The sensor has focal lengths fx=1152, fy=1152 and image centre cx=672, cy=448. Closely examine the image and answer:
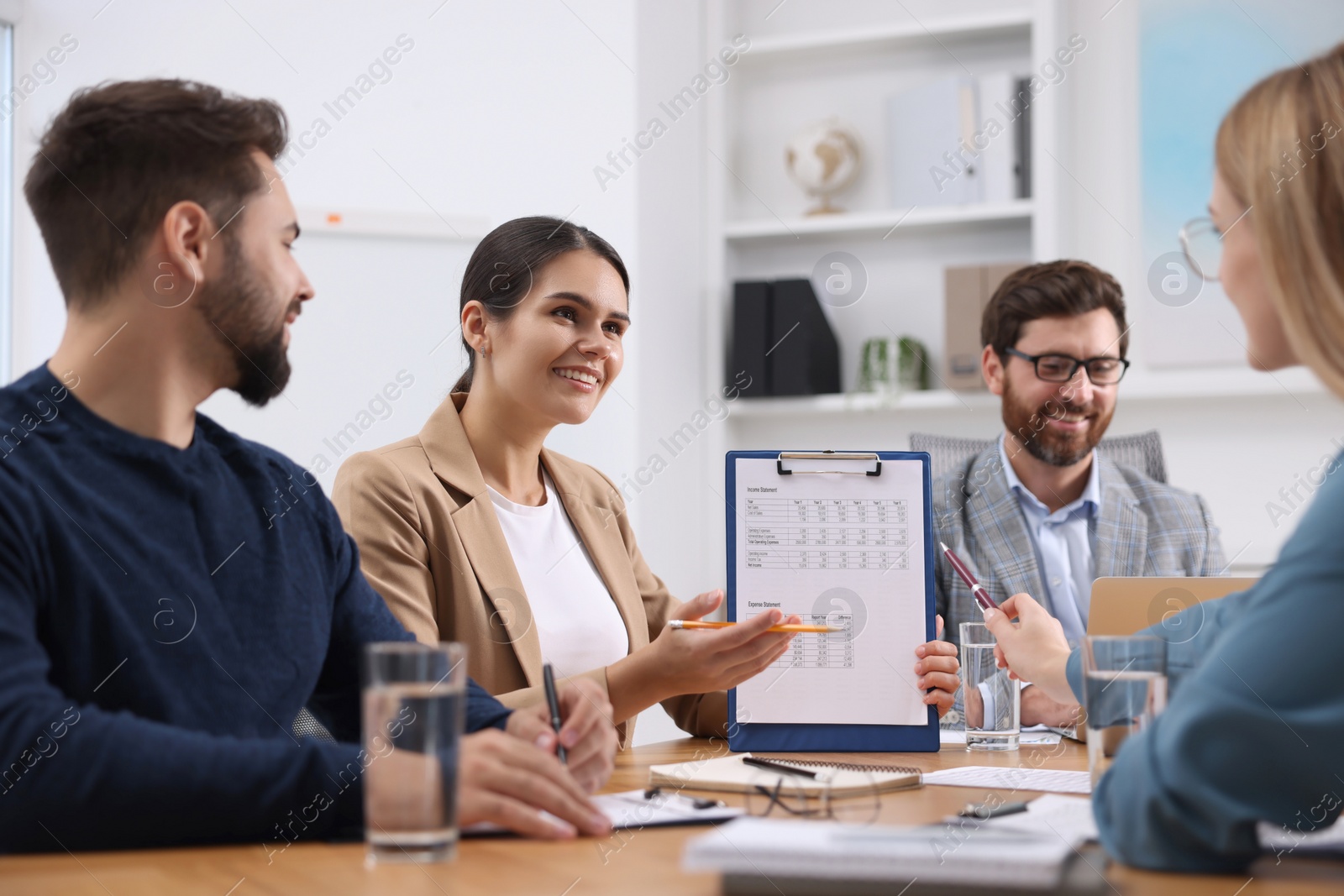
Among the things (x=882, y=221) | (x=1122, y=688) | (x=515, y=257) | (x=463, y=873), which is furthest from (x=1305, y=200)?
(x=882, y=221)

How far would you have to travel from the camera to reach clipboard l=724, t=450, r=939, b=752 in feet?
5.06

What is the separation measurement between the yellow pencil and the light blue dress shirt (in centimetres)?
94

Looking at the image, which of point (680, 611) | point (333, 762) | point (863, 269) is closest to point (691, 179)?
point (863, 269)

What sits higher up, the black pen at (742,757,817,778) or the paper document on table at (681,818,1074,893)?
the paper document on table at (681,818,1074,893)

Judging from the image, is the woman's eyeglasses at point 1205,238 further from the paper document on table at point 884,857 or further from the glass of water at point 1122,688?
the paper document on table at point 884,857

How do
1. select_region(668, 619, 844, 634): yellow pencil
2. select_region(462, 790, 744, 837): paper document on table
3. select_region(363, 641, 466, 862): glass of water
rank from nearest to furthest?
select_region(363, 641, 466, 862): glass of water < select_region(462, 790, 744, 837): paper document on table < select_region(668, 619, 844, 634): yellow pencil

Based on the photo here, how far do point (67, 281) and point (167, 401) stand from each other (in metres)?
0.15

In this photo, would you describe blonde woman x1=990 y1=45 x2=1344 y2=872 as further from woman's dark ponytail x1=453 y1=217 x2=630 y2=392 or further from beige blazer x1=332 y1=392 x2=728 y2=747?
woman's dark ponytail x1=453 y1=217 x2=630 y2=392

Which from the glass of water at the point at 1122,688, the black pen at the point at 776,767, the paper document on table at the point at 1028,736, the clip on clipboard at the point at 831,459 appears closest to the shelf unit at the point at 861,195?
the paper document on table at the point at 1028,736

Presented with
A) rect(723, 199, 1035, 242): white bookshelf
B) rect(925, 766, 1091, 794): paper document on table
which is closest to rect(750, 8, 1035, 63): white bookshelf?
rect(723, 199, 1035, 242): white bookshelf

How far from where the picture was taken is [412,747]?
825 millimetres

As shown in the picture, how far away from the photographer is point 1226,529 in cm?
333

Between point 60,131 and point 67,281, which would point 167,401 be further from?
point 60,131

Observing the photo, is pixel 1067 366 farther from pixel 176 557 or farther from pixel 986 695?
pixel 176 557
